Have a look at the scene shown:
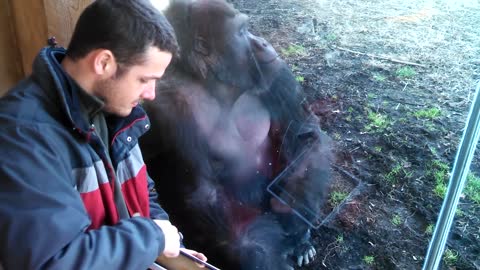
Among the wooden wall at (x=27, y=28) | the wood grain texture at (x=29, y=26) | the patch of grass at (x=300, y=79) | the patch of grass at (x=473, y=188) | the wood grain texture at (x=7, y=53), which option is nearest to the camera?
the patch of grass at (x=473, y=188)

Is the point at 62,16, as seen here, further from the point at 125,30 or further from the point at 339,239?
the point at 339,239

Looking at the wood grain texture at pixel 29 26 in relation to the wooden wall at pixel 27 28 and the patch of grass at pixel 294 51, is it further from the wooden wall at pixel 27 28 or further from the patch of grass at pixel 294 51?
the patch of grass at pixel 294 51

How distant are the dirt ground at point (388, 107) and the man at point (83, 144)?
1.37 feet

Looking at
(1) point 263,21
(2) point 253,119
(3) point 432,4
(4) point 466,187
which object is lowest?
(2) point 253,119

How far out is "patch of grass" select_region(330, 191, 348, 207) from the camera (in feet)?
4.08

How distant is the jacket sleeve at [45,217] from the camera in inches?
32.1

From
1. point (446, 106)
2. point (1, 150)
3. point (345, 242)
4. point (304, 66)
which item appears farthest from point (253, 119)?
point (1, 150)

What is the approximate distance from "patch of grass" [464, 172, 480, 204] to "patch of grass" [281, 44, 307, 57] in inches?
21.0

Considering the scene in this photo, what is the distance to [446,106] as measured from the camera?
1.00 meters

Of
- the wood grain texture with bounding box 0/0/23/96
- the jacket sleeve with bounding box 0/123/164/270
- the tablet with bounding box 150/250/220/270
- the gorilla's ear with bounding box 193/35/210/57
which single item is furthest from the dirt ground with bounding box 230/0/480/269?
the wood grain texture with bounding box 0/0/23/96

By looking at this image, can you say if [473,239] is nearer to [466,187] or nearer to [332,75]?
[466,187]

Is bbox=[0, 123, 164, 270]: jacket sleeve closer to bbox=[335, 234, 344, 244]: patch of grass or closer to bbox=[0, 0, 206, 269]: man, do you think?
bbox=[0, 0, 206, 269]: man

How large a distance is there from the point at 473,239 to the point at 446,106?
0.28 meters

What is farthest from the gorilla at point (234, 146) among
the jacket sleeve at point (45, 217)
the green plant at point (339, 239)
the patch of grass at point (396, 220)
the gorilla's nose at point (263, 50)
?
the jacket sleeve at point (45, 217)
